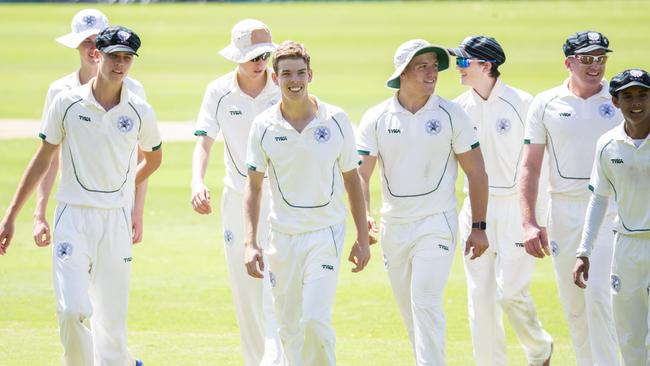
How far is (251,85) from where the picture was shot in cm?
959

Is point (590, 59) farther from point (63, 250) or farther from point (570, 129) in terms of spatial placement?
point (63, 250)

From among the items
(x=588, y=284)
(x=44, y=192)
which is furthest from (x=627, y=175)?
(x=44, y=192)

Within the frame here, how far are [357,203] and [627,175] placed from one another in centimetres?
166

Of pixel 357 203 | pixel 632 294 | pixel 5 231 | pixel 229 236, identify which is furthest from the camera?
pixel 229 236

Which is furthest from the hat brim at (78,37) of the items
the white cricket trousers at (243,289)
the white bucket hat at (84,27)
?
the white cricket trousers at (243,289)

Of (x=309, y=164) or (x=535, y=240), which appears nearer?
(x=309, y=164)

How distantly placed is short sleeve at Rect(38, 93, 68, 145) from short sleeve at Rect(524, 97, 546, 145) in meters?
3.19

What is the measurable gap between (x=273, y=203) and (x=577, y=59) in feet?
7.91

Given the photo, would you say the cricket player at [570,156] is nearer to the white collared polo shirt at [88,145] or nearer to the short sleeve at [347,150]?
the short sleeve at [347,150]

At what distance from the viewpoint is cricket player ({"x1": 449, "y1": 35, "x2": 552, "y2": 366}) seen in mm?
9391

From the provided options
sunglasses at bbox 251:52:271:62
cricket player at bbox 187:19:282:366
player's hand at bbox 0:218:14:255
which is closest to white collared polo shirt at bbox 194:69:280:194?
cricket player at bbox 187:19:282:366

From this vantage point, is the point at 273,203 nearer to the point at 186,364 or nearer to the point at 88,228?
the point at 88,228

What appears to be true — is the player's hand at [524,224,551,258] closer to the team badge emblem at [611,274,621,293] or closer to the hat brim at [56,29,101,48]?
the team badge emblem at [611,274,621,293]

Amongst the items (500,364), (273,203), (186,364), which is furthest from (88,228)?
(500,364)
